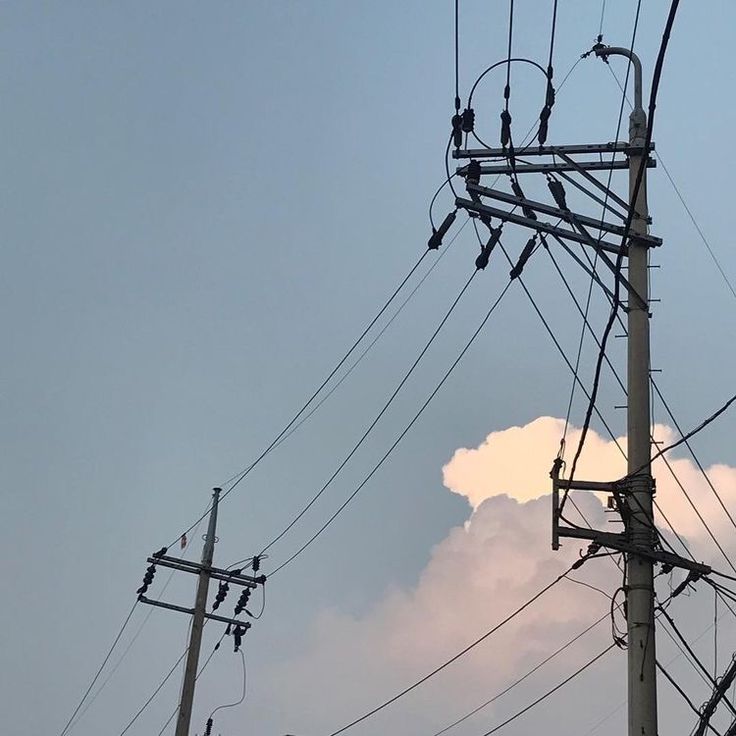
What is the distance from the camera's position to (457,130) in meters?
12.7

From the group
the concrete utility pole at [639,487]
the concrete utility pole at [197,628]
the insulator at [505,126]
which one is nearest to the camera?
the concrete utility pole at [639,487]

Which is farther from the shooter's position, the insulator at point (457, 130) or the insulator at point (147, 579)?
the insulator at point (147, 579)

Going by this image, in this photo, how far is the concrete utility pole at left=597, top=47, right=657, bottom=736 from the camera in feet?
35.0

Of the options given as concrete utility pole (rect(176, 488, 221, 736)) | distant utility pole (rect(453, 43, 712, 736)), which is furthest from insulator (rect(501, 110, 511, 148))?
concrete utility pole (rect(176, 488, 221, 736))

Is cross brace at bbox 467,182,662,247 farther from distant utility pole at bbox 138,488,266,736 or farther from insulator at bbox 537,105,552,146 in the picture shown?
distant utility pole at bbox 138,488,266,736

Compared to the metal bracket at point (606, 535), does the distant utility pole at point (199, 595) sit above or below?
above

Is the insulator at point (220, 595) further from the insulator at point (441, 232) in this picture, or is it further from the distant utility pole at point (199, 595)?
the insulator at point (441, 232)

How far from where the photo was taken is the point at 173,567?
25172mm

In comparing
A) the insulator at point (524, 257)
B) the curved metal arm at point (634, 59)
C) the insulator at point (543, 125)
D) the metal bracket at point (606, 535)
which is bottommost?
the metal bracket at point (606, 535)

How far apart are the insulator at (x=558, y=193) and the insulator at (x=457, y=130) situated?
1.18m

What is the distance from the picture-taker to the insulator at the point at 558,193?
12.5 metres

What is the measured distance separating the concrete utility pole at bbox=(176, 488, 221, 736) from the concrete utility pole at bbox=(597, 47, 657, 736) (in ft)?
45.2

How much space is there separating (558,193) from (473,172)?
3.42 ft

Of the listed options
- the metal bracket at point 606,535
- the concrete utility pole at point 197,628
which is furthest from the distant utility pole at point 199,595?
the metal bracket at point 606,535
